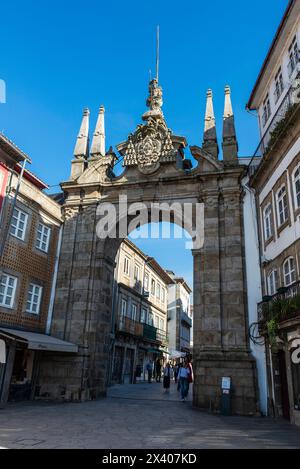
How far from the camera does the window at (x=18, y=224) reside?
1438cm

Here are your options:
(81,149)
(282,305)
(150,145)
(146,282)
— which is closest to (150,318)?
(146,282)

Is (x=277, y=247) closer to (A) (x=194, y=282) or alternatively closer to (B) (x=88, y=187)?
(A) (x=194, y=282)

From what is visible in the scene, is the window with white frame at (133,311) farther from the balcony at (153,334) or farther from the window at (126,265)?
the window at (126,265)

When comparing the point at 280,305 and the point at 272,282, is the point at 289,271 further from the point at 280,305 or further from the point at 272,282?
the point at 272,282

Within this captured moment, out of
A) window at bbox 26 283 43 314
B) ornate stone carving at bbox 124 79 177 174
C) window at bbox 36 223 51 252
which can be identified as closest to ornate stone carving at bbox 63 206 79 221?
window at bbox 36 223 51 252

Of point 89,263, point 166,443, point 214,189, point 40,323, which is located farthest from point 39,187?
point 166,443

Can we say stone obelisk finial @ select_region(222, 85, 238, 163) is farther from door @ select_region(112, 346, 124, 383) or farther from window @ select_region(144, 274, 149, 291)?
window @ select_region(144, 274, 149, 291)

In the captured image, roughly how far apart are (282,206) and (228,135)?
5434 mm

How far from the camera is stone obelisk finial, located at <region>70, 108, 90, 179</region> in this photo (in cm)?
1841

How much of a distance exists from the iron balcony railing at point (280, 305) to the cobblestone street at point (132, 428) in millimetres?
2810

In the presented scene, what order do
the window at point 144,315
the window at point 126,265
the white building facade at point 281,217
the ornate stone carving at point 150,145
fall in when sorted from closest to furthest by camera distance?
1. the white building facade at point 281,217
2. the ornate stone carving at point 150,145
3. the window at point 126,265
4. the window at point 144,315

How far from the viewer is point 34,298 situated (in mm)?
15539

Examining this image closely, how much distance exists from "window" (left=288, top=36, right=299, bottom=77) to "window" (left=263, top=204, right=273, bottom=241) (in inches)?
191

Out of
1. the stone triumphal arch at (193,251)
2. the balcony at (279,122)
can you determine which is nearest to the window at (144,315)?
the stone triumphal arch at (193,251)
